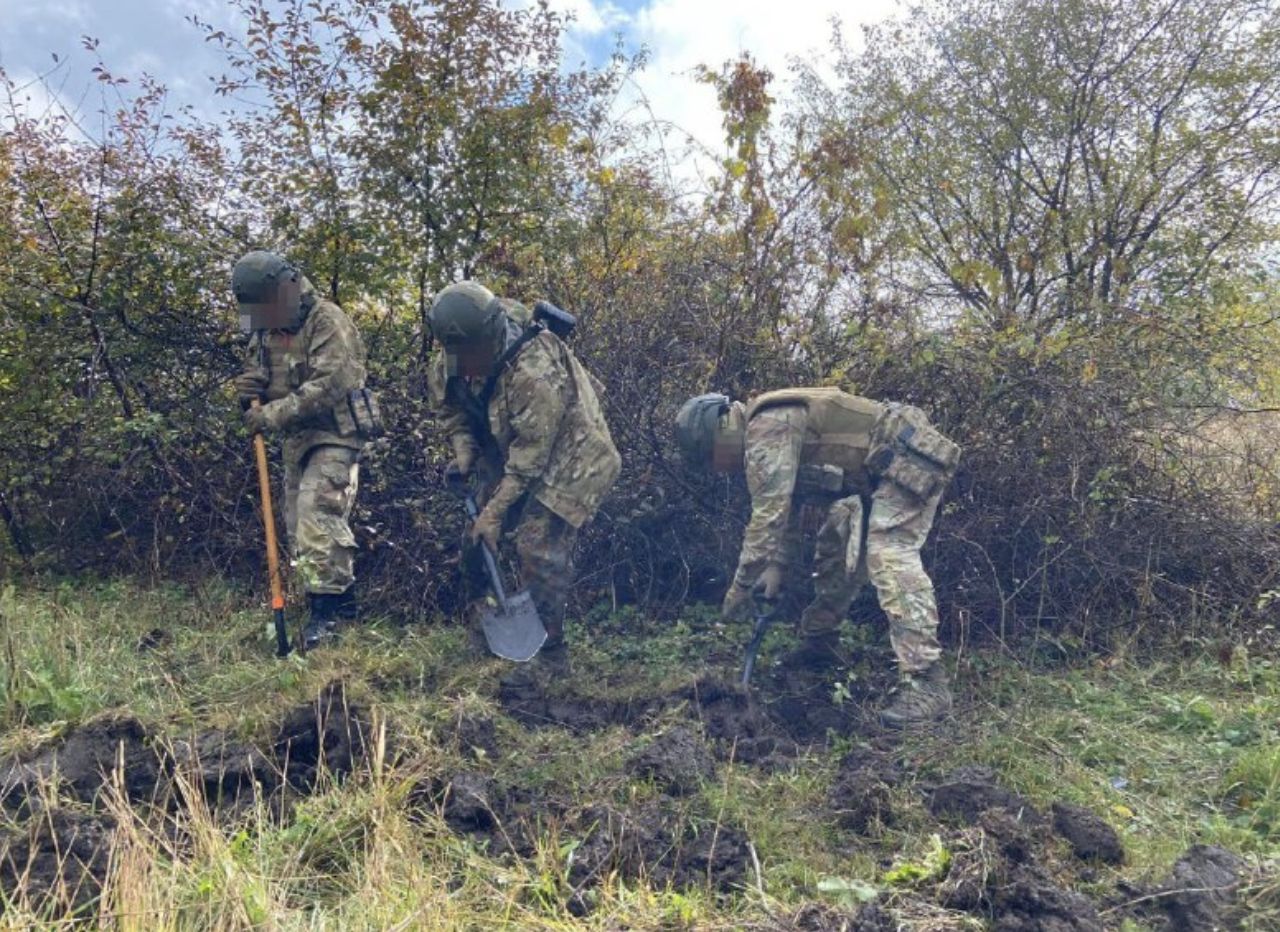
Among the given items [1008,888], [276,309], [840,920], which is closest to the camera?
[840,920]

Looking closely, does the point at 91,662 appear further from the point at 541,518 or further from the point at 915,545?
the point at 915,545

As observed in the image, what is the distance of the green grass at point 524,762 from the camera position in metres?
2.62

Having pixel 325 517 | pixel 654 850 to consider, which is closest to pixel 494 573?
pixel 325 517

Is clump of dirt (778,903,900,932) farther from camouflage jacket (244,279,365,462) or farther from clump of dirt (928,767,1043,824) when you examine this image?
camouflage jacket (244,279,365,462)

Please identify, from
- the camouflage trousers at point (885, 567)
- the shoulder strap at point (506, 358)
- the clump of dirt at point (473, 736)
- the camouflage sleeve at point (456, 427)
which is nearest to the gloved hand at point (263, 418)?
the camouflage sleeve at point (456, 427)

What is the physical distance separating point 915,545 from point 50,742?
3695 mm

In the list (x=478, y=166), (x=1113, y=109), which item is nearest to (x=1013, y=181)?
(x=1113, y=109)

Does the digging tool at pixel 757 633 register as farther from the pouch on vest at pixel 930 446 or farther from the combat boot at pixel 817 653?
the pouch on vest at pixel 930 446

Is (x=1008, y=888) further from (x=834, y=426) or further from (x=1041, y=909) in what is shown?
(x=834, y=426)

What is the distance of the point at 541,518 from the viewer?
4.89 metres

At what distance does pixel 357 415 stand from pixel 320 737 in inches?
80.3

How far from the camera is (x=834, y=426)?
4750 mm

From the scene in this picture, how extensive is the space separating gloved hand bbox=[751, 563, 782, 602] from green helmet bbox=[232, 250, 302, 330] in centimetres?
273

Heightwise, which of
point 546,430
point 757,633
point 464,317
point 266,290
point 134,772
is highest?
point 266,290
